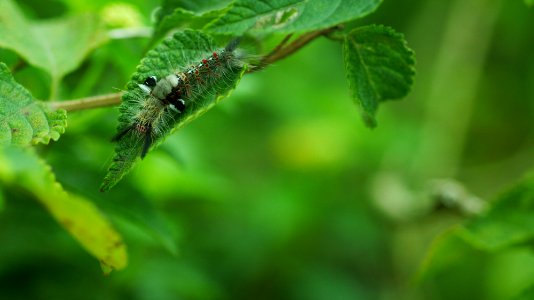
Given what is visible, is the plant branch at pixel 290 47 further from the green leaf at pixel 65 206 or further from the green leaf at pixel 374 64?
the green leaf at pixel 65 206

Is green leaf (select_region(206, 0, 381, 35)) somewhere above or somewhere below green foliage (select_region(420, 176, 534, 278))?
below

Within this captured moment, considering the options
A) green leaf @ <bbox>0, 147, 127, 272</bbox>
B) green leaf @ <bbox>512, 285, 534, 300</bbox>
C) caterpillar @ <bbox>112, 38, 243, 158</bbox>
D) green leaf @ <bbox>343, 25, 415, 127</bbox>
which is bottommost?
green leaf @ <bbox>0, 147, 127, 272</bbox>

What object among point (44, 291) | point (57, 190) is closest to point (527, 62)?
point (44, 291)

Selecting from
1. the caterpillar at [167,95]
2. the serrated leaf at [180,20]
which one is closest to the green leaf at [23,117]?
the caterpillar at [167,95]

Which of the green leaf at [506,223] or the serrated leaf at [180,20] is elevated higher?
the green leaf at [506,223]

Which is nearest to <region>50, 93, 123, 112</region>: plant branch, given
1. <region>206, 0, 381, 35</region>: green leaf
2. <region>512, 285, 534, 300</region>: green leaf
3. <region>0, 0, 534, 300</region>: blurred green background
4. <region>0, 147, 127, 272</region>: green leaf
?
<region>0, 147, 127, 272</region>: green leaf

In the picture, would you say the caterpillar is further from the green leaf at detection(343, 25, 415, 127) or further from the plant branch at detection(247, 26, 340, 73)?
the green leaf at detection(343, 25, 415, 127)
